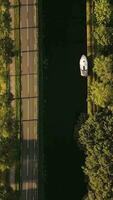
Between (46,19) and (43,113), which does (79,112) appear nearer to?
(43,113)

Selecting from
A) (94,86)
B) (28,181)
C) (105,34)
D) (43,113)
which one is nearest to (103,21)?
(105,34)

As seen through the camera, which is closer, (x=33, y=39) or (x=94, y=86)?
(x=94, y=86)

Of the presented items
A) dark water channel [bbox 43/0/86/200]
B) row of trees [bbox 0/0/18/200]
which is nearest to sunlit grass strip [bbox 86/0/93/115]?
dark water channel [bbox 43/0/86/200]

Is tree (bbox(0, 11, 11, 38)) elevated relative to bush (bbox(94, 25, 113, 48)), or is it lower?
elevated

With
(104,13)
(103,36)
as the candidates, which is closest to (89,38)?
(103,36)

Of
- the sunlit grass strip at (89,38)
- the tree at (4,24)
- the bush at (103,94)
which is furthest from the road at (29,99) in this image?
the bush at (103,94)

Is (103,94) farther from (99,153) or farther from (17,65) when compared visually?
(17,65)

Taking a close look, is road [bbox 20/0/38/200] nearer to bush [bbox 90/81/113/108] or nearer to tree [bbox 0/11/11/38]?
tree [bbox 0/11/11/38]
